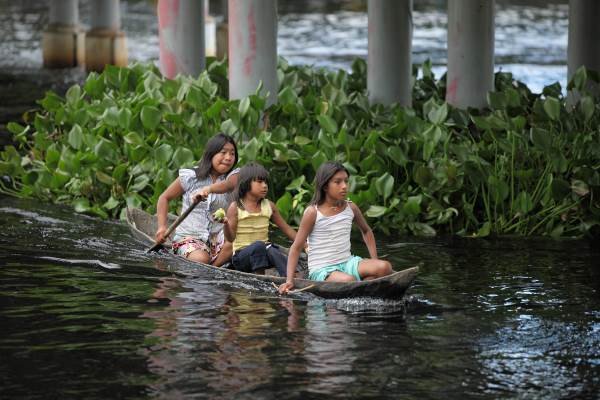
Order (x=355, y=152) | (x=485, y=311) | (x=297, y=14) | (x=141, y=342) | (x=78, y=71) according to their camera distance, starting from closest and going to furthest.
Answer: (x=141, y=342) < (x=485, y=311) < (x=355, y=152) < (x=78, y=71) < (x=297, y=14)

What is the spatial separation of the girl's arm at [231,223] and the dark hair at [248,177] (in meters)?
0.10

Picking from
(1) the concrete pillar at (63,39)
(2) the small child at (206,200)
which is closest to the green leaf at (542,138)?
(2) the small child at (206,200)

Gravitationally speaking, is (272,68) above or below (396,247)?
above

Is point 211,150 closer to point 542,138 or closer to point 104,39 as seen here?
point 542,138

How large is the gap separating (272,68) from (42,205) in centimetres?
299

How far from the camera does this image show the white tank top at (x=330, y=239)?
34.7 ft

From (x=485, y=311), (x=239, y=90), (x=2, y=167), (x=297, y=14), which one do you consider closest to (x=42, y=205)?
(x=2, y=167)

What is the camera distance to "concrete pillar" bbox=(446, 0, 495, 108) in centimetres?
1706

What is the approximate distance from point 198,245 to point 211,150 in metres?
0.85

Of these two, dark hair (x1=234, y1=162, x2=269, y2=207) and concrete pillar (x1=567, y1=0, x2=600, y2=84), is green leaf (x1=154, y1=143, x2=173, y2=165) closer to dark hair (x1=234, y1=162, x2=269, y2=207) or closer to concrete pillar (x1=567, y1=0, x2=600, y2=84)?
dark hair (x1=234, y1=162, x2=269, y2=207)

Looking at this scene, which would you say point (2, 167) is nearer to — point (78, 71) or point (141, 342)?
point (141, 342)

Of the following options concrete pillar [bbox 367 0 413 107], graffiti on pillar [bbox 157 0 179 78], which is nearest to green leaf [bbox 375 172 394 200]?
concrete pillar [bbox 367 0 413 107]

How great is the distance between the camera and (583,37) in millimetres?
18031

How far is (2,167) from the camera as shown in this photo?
16047 millimetres
